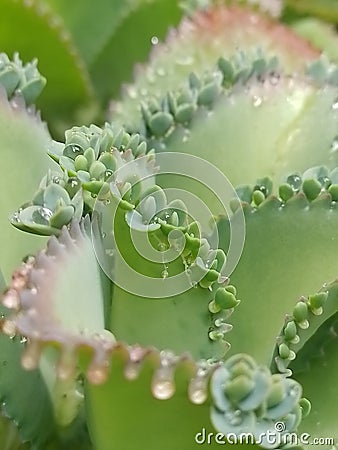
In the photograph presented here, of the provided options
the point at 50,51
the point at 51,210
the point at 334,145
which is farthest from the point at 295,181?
the point at 50,51

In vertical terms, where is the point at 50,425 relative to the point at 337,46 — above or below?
below

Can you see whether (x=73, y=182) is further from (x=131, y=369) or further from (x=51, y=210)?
(x=131, y=369)

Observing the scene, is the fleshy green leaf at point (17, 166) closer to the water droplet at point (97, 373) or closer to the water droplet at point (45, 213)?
the water droplet at point (45, 213)

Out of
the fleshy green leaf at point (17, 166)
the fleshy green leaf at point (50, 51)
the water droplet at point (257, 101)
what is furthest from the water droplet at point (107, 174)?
the fleshy green leaf at point (50, 51)

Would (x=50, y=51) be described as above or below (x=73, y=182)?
below

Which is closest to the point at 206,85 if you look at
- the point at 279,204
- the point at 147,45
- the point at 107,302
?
the point at 279,204

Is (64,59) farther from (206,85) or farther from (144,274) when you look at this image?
(144,274)

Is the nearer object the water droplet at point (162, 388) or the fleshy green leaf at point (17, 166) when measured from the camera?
the water droplet at point (162, 388)

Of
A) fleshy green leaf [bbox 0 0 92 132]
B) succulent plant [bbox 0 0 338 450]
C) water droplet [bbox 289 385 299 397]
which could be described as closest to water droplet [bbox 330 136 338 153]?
succulent plant [bbox 0 0 338 450]
